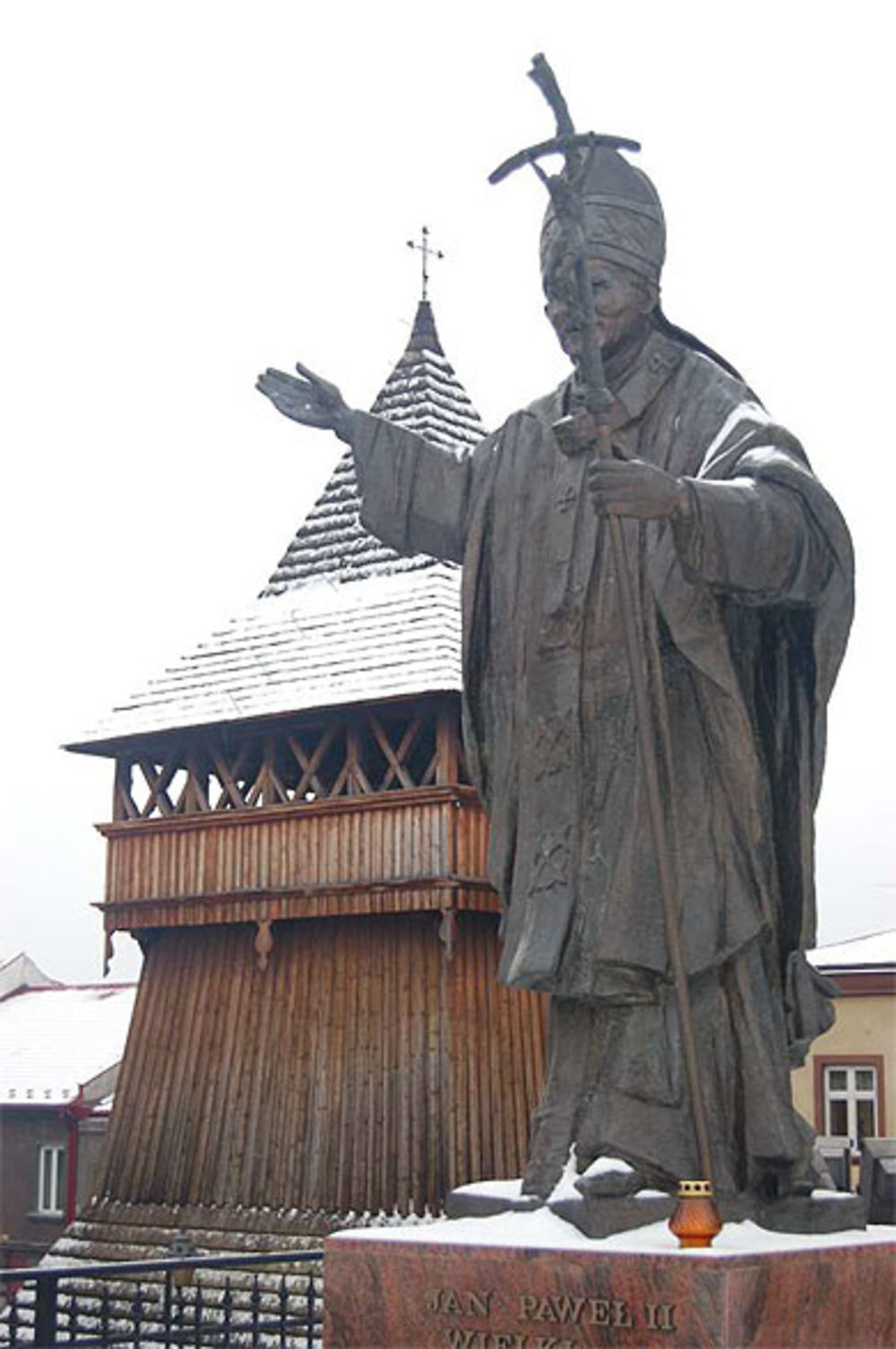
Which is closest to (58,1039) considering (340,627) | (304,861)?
(340,627)

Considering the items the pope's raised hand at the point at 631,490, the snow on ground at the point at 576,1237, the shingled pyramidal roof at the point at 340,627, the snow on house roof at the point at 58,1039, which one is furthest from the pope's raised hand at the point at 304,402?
the snow on house roof at the point at 58,1039

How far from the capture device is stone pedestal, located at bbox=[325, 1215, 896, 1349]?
4.15 metres

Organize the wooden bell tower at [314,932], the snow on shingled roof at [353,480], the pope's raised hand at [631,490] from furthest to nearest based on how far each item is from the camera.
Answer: the snow on shingled roof at [353,480]
the wooden bell tower at [314,932]
the pope's raised hand at [631,490]

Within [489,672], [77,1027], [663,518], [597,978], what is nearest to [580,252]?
A: [663,518]

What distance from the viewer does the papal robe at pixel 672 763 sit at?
4.76m

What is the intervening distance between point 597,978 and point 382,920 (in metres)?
20.3

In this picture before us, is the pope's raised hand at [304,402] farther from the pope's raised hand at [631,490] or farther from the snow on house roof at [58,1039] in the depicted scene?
the snow on house roof at [58,1039]

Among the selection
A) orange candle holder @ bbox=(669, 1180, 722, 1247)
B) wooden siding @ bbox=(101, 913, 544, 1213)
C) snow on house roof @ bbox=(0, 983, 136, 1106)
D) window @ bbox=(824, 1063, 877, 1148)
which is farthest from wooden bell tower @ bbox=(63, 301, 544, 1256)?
orange candle holder @ bbox=(669, 1180, 722, 1247)

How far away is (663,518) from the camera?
4.78 meters

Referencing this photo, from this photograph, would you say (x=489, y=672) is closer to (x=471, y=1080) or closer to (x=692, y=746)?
(x=692, y=746)

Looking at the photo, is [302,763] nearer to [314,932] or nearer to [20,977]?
[314,932]

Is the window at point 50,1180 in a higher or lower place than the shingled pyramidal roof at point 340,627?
lower

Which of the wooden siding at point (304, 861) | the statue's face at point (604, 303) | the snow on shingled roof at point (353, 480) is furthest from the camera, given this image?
the snow on shingled roof at point (353, 480)

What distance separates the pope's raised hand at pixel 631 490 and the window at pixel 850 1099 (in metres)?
23.5
